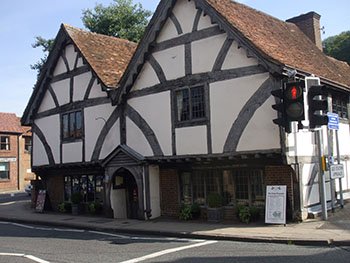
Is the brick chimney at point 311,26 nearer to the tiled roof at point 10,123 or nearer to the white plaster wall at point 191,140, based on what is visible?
the white plaster wall at point 191,140

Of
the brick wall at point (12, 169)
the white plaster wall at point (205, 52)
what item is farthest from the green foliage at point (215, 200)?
the brick wall at point (12, 169)

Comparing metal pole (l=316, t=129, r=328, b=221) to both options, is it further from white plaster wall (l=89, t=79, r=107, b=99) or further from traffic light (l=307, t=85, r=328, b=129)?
white plaster wall (l=89, t=79, r=107, b=99)

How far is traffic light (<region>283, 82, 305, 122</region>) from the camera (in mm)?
10516

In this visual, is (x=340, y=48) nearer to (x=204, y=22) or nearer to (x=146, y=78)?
(x=146, y=78)

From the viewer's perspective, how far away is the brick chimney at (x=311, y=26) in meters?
22.4

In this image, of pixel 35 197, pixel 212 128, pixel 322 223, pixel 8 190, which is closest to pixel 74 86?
pixel 35 197

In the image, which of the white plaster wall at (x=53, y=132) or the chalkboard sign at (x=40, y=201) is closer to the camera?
the white plaster wall at (x=53, y=132)

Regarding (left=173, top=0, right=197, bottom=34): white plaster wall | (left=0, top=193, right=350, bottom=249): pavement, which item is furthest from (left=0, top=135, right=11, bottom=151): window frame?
(left=173, top=0, right=197, bottom=34): white plaster wall

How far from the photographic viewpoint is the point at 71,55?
2156cm

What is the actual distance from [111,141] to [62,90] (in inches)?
191

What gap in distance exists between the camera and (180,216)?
16.1 metres

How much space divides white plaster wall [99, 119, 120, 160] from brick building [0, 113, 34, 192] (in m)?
28.0

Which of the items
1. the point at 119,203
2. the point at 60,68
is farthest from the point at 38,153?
the point at 119,203

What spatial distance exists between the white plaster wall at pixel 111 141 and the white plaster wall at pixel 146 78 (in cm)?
201
